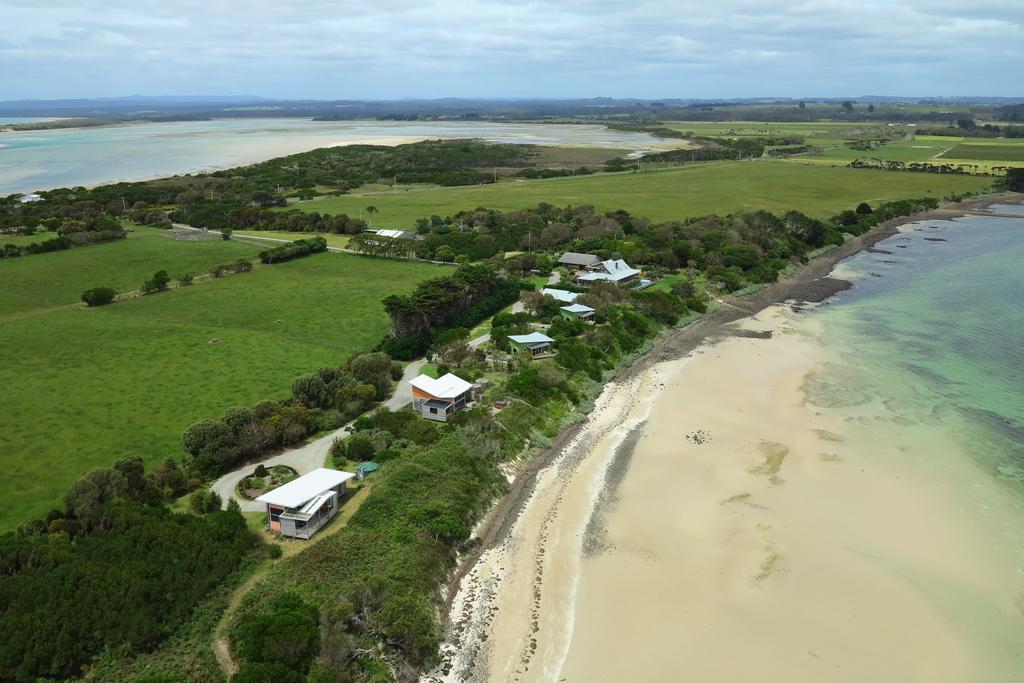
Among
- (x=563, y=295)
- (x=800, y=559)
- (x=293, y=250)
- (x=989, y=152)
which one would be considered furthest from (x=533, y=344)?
(x=989, y=152)

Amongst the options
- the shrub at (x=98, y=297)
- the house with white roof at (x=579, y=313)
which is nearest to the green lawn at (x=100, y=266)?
the shrub at (x=98, y=297)

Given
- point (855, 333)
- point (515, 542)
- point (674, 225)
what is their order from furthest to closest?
point (674, 225)
point (855, 333)
point (515, 542)

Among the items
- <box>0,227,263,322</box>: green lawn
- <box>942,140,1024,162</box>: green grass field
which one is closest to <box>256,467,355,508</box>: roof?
<box>0,227,263,322</box>: green lawn

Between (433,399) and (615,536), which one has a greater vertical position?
(433,399)

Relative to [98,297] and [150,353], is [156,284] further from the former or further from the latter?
[150,353]

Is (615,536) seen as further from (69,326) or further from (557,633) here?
(69,326)

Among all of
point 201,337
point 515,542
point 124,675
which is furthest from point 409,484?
point 201,337

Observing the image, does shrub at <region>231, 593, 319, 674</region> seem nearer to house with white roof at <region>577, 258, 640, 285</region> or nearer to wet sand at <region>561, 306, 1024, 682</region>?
wet sand at <region>561, 306, 1024, 682</region>

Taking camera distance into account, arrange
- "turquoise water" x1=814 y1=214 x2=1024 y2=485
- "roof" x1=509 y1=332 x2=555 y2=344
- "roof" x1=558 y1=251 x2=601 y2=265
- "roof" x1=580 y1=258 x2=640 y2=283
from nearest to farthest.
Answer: "turquoise water" x1=814 y1=214 x2=1024 y2=485 → "roof" x1=509 y1=332 x2=555 y2=344 → "roof" x1=580 y1=258 x2=640 y2=283 → "roof" x1=558 y1=251 x2=601 y2=265
